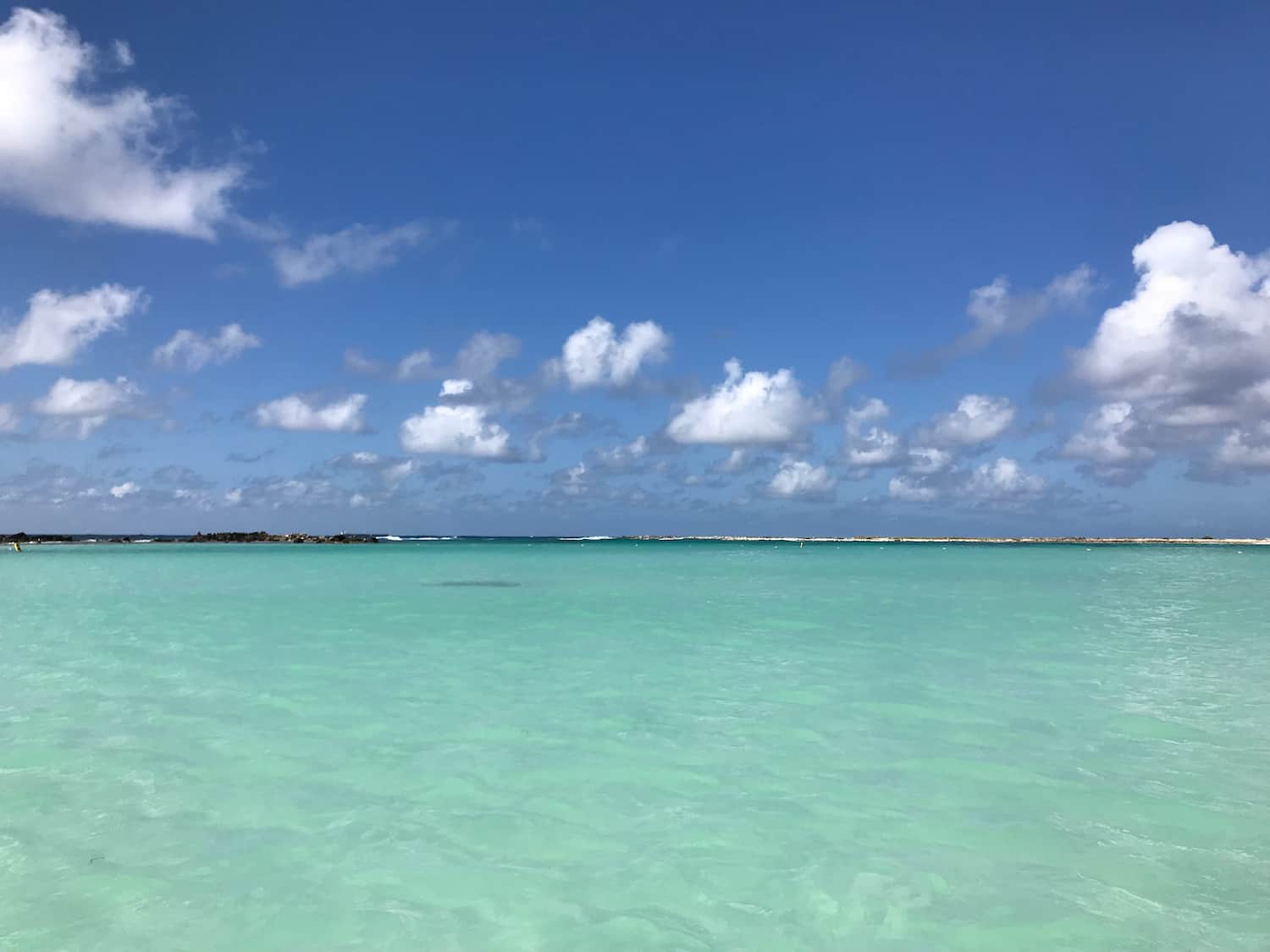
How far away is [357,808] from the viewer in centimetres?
710

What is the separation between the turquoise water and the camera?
17.0 feet

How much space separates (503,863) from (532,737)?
11.1 feet

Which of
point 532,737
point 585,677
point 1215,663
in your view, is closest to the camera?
point 532,737

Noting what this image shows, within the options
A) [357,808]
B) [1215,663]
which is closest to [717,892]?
[357,808]

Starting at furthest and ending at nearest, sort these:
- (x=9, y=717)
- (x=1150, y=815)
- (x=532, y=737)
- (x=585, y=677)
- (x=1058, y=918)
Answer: (x=585, y=677), (x=9, y=717), (x=532, y=737), (x=1150, y=815), (x=1058, y=918)

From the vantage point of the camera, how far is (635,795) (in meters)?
7.43

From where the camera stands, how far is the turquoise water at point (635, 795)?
520cm

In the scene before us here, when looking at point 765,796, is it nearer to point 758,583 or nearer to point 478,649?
point 478,649

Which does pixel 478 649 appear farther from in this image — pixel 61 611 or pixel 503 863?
pixel 61 611

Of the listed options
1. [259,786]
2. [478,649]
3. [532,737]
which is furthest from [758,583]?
[259,786]

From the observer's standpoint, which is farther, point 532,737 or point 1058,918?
point 532,737

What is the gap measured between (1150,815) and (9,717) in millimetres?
12965

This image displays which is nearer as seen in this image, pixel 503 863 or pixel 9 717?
pixel 503 863

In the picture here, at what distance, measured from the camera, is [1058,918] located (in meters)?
5.18
